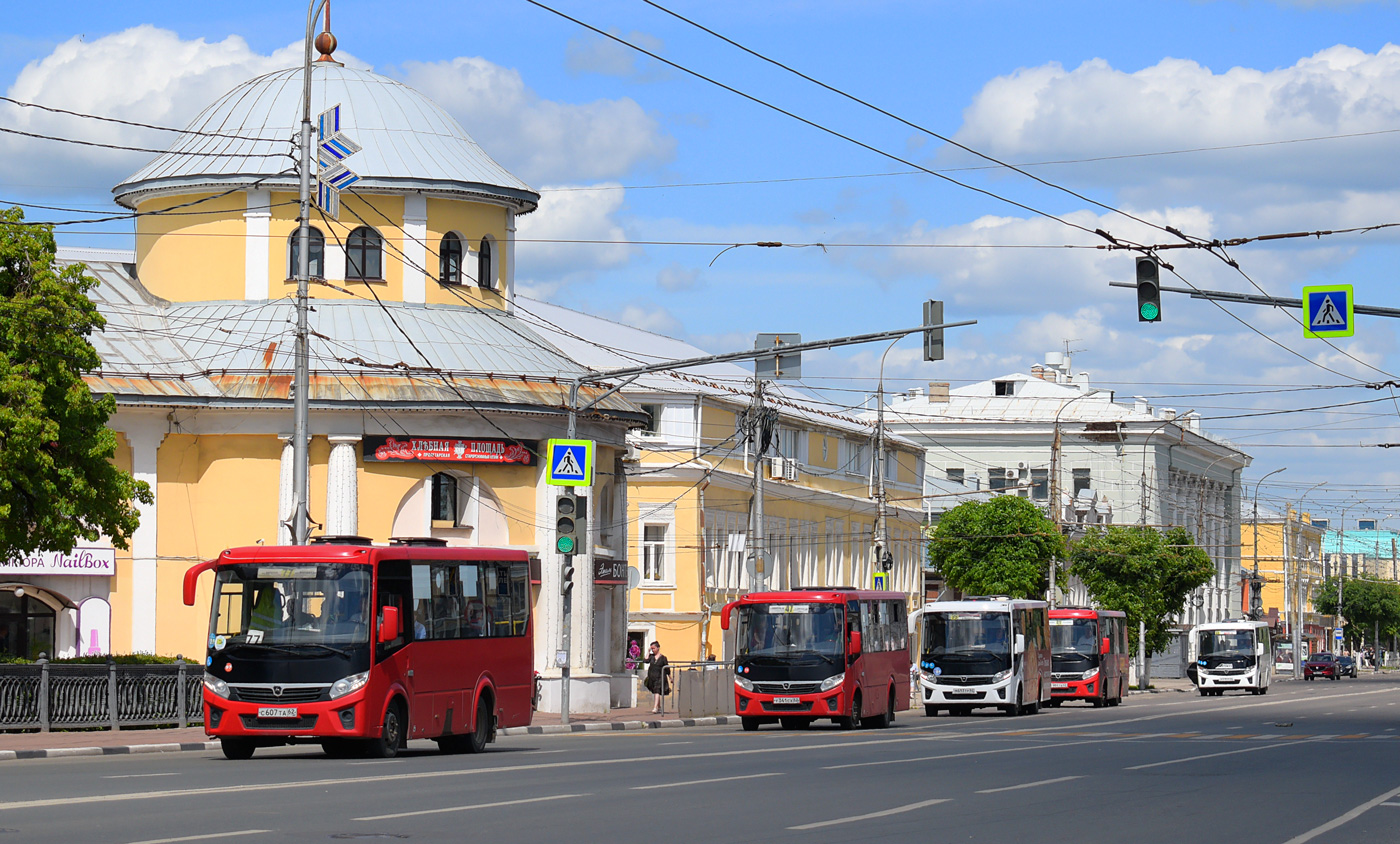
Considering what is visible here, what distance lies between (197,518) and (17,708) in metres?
14.0

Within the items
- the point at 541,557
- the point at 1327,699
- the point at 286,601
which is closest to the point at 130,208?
the point at 541,557

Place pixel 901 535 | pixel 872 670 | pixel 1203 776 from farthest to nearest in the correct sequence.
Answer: pixel 901 535
pixel 872 670
pixel 1203 776

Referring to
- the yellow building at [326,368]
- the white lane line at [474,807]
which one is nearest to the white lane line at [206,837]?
the white lane line at [474,807]

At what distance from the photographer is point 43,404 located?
30844 millimetres

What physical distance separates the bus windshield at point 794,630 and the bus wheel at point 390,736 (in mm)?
11750

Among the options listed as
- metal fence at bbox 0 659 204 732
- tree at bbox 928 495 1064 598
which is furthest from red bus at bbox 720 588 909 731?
tree at bbox 928 495 1064 598

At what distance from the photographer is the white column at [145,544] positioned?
41.3 metres

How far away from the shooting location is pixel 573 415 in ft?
117

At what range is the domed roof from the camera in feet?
150

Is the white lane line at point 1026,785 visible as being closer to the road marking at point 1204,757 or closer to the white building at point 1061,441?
the road marking at point 1204,757

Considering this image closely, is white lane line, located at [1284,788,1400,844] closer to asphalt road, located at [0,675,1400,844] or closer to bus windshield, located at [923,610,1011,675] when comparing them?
asphalt road, located at [0,675,1400,844]

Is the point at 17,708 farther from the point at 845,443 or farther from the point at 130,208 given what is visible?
the point at 845,443

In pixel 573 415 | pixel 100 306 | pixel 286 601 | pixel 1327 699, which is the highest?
pixel 100 306

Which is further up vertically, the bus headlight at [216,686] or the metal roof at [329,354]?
the metal roof at [329,354]
